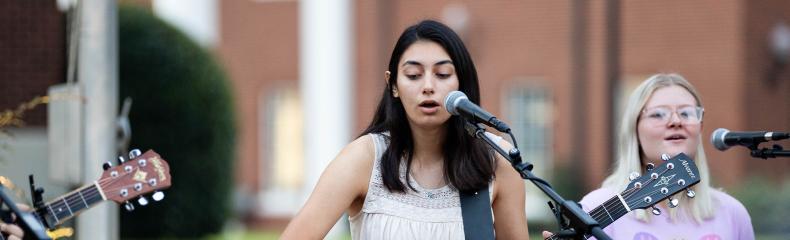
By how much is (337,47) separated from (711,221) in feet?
59.1

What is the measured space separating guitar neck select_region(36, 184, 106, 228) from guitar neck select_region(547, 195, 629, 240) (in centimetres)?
160

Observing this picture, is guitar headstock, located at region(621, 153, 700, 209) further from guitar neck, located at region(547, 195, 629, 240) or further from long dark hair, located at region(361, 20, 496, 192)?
long dark hair, located at region(361, 20, 496, 192)

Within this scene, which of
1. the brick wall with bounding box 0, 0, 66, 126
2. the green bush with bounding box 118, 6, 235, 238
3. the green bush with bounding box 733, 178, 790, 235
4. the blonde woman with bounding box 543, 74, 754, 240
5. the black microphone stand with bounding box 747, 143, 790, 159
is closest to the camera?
the black microphone stand with bounding box 747, 143, 790, 159

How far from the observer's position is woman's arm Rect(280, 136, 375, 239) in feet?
13.5

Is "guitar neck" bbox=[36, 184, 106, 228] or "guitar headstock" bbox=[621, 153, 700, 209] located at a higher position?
"guitar headstock" bbox=[621, 153, 700, 209]

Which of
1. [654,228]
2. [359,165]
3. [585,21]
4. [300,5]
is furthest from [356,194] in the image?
[300,5]

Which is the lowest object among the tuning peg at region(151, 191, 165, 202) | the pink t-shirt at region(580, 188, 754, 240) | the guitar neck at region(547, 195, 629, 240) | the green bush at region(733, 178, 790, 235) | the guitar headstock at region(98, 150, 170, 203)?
the green bush at region(733, 178, 790, 235)

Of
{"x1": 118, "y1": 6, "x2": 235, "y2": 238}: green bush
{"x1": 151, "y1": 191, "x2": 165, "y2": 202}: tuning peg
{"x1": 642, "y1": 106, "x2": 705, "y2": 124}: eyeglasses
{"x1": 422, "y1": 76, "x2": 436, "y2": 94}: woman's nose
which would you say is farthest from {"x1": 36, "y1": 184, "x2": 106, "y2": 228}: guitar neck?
{"x1": 118, "y1": 6, "x2": 235, "y2": 238}: green bush

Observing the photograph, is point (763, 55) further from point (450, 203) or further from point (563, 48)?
point (450, 203)

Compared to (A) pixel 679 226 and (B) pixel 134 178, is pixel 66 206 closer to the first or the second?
(B) pixel 134 178

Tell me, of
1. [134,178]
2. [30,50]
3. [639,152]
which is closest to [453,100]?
[134,178]

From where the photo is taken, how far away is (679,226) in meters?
4.73

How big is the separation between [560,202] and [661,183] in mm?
578

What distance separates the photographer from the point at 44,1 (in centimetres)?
837
